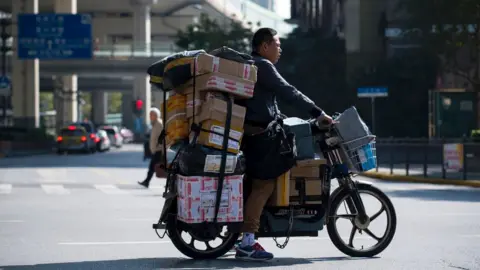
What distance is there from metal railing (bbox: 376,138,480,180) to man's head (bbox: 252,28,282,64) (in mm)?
18066

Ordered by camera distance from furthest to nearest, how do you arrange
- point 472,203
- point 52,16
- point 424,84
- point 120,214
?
point 52,16
point 424,84
point 472,203
point 120,214

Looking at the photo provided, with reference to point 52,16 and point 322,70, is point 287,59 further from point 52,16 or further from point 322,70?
point 52,16

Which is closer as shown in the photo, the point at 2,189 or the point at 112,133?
the point at 2,189

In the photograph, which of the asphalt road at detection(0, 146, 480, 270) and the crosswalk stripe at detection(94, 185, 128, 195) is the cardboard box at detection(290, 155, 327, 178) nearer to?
the asphalt road at detection(0, 146, 480, 270)

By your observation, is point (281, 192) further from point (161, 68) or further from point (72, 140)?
point (72, 140)

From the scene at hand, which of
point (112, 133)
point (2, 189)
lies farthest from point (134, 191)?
point (112, 133)

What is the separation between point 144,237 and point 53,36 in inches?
2109

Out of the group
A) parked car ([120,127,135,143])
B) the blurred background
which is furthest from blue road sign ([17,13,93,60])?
parked car ([120,127,135,143])

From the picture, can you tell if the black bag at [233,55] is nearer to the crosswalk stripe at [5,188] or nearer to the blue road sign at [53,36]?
the crosswalk stripe at [5,188]

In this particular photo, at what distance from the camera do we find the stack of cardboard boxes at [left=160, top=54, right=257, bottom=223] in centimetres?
1029

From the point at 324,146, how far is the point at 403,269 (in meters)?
1.46

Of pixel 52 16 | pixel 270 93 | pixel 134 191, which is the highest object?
pixel 52 16

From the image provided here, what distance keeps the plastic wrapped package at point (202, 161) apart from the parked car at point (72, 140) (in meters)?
51.0

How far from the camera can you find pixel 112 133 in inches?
3342
